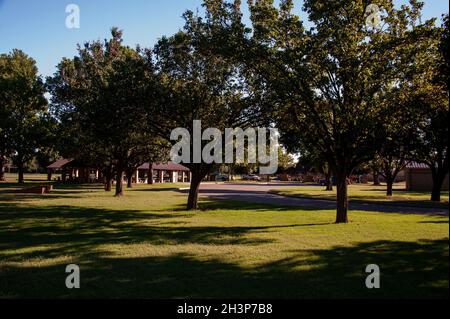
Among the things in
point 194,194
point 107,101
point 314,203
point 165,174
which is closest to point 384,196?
point 314,203

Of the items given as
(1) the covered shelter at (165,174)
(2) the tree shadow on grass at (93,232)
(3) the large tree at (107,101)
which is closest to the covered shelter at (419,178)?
(3) the large tree at (107,101)

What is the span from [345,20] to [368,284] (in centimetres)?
1149

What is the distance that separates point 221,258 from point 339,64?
974 centimetres

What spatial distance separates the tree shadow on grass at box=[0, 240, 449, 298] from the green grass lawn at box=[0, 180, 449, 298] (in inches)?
0.7

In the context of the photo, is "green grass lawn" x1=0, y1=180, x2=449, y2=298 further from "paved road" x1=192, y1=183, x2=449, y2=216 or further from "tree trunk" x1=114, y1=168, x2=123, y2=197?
"tree trunk" x1=114, y1=168, x2=123, y2=197

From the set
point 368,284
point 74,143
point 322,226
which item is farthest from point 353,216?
point 74,143

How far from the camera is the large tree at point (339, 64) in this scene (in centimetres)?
1555

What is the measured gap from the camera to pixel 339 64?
16094 millimetres

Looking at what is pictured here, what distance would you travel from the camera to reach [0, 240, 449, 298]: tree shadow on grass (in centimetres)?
693

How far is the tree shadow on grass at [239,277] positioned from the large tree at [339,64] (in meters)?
7.19

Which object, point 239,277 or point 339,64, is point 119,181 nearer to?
point 339,64

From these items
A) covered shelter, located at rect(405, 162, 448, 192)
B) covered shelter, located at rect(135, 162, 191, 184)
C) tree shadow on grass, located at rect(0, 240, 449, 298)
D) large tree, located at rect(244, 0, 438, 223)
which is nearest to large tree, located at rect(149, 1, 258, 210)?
large tree, located at rect(244, 0, 438, 223)

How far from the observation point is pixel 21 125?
55.4 metres

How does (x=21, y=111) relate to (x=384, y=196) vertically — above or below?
above
